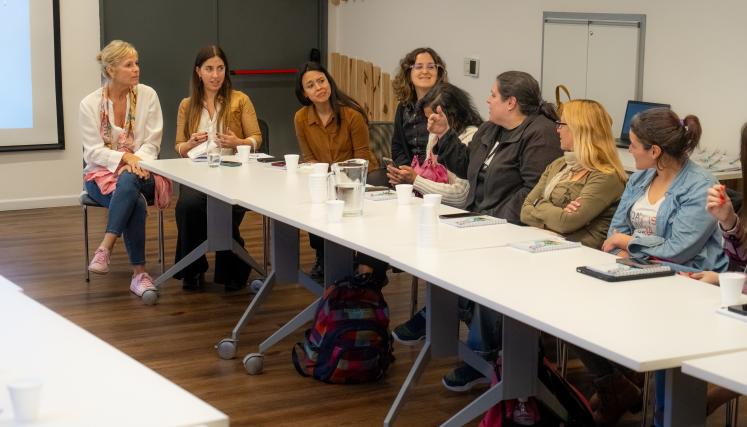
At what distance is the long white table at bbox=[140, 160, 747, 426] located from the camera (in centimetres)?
253

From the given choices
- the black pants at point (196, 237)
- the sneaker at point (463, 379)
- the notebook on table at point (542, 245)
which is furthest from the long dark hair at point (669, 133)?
the black pants at point (196, 237)

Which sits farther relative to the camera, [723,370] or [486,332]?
[486,332]

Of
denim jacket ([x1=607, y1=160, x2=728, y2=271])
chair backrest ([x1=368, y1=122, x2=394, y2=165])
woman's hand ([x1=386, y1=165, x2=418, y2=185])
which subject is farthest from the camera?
chair backrest ([x1=368, y1=122, x2=394, y2=165])

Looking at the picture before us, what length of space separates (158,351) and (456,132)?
63.7 inches

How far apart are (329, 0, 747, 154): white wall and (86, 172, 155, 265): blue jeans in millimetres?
2365

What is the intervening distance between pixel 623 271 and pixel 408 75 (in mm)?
2732

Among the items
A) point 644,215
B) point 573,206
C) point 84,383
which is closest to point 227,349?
point 573,206

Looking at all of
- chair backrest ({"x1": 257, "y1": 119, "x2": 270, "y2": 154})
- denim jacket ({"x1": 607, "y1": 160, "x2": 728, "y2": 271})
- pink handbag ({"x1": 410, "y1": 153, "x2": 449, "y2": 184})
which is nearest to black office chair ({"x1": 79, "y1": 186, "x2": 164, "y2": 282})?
chair backrest ({"x1": 257, "y1": 119, "x2": 270, "y2": 154})

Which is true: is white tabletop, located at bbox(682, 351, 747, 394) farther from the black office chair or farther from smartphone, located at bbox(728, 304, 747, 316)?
the black office chair

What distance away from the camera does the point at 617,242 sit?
148 inches

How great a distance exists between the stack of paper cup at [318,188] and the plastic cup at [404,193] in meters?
0.30

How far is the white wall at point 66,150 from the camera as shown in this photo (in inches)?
305

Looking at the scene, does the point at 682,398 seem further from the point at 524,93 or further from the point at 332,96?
the point at 332,96

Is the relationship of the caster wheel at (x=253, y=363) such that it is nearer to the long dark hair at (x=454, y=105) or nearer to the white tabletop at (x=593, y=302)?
the white tabletop at (x=593, y=302)
